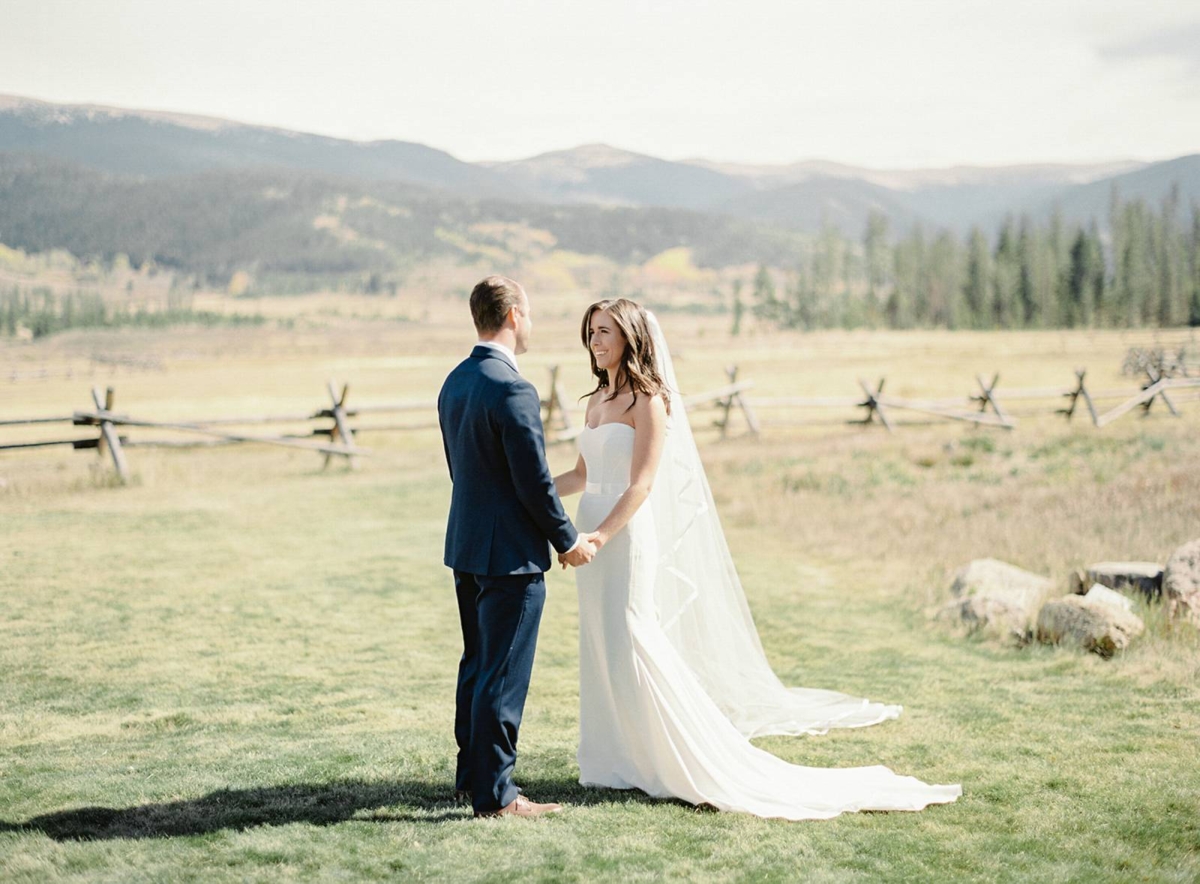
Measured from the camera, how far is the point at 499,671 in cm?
403

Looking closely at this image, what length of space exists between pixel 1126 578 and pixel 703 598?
5.18 meters

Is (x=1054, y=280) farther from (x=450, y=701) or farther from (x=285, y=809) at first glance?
(x=285, y=809)

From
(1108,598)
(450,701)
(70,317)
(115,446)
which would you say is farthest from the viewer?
(70,317)

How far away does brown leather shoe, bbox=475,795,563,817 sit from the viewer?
4137mm

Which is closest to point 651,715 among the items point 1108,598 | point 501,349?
point 501,349

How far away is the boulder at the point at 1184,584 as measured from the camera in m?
7.89

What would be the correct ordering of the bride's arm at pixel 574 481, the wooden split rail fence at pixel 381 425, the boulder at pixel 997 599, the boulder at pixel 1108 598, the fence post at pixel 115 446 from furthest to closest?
the wooden split rail fence at pixel 381 425 → the fence post at pixel 115 446 → the boulder at pixel 997 599 → the boulder at pixel 1108 598 → the bride's arm at pixel 574 481

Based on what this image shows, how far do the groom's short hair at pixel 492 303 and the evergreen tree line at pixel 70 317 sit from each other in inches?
3631

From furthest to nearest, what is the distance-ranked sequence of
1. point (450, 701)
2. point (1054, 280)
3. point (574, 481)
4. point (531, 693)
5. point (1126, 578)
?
point (1054, 280), point (1126, 578), point (531, 693), point (450, 701), point (574, 481)

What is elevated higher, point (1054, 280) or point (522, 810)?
point (1054, 280)

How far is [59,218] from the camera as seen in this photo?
19075cm

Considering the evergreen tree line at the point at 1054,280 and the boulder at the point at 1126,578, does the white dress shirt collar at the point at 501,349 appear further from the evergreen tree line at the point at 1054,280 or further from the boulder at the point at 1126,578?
the evergreen tree line at the point at 1054,280

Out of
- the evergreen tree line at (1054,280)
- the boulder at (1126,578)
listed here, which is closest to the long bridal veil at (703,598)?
the boulder at (1126,578)

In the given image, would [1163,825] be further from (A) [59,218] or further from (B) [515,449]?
(A) [59,218]
